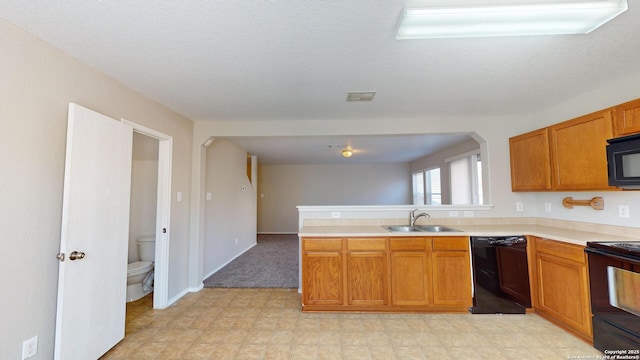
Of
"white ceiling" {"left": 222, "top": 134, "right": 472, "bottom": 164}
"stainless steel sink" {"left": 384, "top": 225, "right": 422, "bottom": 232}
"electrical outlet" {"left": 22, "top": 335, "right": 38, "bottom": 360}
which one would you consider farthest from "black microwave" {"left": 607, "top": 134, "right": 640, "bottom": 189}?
"electrical outlet" {"left": 22, "top": 335, "right": 38, "bottom": 360}

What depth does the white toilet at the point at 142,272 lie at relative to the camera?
10.4ft

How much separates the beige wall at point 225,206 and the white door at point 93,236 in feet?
4.97

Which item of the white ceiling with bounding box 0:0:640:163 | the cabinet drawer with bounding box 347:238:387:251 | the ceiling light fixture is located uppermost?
the white ceiling with bounding box 0:0:640:163

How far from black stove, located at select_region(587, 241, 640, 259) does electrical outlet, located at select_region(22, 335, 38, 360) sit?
13.2ft

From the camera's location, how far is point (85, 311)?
1912 mm

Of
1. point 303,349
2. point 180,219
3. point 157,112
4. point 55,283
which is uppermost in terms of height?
point 157,112

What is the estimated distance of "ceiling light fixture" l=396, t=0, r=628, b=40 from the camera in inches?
54.3

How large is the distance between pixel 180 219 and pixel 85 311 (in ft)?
4.71

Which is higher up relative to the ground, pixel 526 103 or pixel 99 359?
pixel 526 103

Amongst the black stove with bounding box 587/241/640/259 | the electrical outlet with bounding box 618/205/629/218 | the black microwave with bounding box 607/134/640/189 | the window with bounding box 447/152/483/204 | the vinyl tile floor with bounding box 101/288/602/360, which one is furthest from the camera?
the window with bounding box 447/152/483/204

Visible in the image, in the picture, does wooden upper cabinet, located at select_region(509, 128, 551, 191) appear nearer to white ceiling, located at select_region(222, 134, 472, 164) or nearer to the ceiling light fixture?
white ceiling, located at select_region(222, 134, 472, 164)

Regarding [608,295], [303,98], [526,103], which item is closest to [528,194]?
[526,103]

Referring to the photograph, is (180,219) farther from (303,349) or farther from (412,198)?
(412,198)

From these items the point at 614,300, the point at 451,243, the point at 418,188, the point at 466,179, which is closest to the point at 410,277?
the point at 451,243
